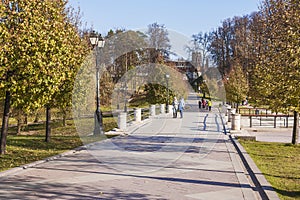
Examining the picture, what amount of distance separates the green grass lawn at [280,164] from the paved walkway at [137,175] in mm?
489

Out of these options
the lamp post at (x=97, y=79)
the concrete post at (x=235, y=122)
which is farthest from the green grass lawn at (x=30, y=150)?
the concrete post at (x=235, y=122)

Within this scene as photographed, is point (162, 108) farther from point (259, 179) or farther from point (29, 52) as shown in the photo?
point (259, 179)

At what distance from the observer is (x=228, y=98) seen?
36.7 meters

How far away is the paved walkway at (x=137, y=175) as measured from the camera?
713 cm

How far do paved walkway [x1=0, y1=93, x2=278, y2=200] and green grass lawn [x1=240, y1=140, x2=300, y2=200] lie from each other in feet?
1.60

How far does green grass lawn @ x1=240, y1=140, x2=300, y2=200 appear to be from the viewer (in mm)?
7281

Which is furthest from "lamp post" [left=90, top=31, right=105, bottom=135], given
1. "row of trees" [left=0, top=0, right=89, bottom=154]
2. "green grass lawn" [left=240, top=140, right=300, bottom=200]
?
"green grass lawn" [left=240, top=140, right=300, bottom=200]

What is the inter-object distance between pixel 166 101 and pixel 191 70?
30.6 ft

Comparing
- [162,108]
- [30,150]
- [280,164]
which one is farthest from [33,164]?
[162,108]

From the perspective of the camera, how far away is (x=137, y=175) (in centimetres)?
885

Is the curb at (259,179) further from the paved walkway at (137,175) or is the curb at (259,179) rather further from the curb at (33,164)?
the curb at (33,164)

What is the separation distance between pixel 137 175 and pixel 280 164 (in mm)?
3990

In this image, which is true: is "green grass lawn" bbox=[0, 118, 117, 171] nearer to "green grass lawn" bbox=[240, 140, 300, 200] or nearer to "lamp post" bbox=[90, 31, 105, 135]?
"lamp post" bbox=[90, 31, 105, 135]

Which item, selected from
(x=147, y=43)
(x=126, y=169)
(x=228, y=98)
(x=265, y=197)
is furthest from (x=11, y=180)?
(x=228, y=98)
